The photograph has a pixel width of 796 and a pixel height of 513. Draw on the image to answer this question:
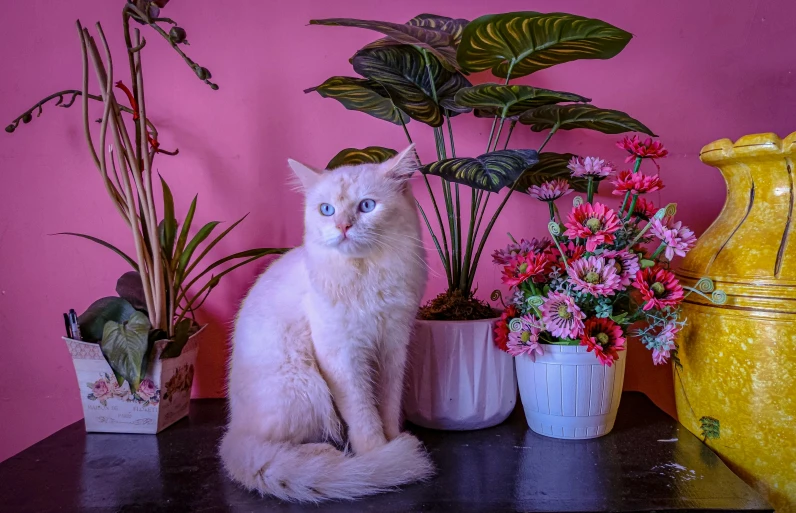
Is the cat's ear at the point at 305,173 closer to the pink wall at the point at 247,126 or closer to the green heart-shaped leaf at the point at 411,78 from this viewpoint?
the green heart-shaped leaf at the point at 411,78

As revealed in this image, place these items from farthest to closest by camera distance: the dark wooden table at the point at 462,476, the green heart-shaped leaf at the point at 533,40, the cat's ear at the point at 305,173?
1. the cat's ear at the point at 305,173
2. the green heart-shaped leaf at the point at 533,40
3. the dark wooden table at the point at 462,476

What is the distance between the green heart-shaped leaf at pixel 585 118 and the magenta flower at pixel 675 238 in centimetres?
21

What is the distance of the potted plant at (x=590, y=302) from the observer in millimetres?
965

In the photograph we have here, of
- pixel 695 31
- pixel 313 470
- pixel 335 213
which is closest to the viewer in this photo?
pixel 313 470

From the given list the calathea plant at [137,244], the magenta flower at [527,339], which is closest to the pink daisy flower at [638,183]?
the magenta flower at [527,339]

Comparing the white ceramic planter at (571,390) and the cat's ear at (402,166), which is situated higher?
the cat's ear at (402,166)

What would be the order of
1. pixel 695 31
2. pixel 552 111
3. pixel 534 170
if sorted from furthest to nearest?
pixel 695 31 < pixel 534 170 < pixel 552 111

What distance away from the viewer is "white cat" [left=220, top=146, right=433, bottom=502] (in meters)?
0.96

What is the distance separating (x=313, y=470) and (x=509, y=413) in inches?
20.8

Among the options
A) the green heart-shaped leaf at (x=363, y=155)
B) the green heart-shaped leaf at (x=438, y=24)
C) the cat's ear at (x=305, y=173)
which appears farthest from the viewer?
the green heart-shaped leaf at (x=363, y=155)

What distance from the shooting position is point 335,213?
3.21ft

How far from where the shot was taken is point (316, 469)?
2.78ft

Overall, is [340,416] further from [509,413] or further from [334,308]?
[509,413]

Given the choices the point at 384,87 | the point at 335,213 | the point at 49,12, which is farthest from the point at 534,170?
the point at 49,12
